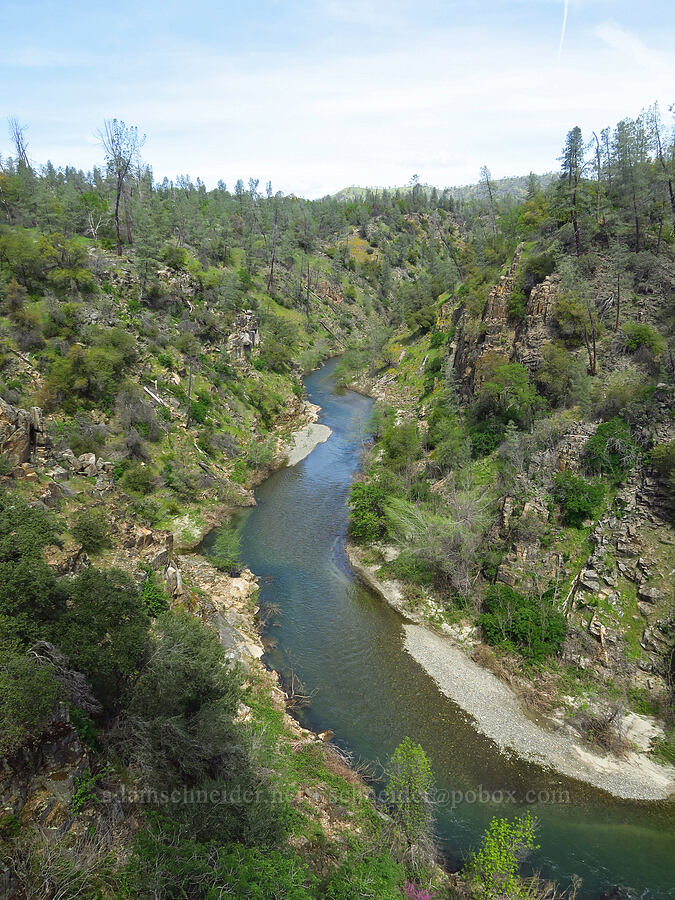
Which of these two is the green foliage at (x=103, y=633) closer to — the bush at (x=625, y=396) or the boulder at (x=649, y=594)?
the boulder at (x=649, y=594)

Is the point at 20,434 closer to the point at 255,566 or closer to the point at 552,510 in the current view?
the point at 255,566

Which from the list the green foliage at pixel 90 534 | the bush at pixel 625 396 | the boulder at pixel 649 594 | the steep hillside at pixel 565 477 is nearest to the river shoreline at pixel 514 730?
the steep hillside at pixel 565 477

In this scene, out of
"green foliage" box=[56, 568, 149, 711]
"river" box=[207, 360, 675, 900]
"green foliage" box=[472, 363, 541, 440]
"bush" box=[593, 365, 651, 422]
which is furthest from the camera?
"green foliage" box=[472, 363, 541, 440]

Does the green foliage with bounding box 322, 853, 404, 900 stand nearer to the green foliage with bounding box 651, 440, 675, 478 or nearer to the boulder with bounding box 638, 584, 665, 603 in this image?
the boulder with bounding box 638, 584, 665, 603

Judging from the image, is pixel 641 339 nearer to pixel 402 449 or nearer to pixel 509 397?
pixel 509 397

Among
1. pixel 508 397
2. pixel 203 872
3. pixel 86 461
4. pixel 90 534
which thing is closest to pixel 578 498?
pixel 508 397

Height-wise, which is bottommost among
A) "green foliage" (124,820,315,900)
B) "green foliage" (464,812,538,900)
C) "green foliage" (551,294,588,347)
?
"green foliage" (464,812,538,900)

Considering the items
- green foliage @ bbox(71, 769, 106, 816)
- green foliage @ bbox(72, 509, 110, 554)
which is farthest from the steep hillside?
green foliage @ bbox(71, 769, 106, 816)

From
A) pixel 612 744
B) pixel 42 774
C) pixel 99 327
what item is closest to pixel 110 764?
pixel 42 774
